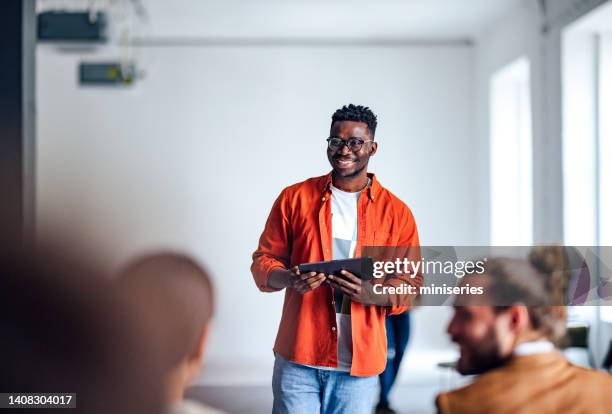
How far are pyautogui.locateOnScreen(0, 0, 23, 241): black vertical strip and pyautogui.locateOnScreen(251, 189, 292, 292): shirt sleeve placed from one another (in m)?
0.59

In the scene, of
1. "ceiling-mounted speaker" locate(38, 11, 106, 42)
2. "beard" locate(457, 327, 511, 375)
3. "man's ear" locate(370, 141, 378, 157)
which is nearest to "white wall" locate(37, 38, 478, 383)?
"man's ear" locate(370, 141, 378, 157)

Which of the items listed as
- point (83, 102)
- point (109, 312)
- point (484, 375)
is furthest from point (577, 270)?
point (83, 102)

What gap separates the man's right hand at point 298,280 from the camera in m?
1.62

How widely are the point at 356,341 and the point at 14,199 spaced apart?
886mm

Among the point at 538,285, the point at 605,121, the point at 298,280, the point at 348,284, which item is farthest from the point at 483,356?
the point at 605,121

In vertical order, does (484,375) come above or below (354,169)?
below

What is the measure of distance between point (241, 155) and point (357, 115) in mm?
390

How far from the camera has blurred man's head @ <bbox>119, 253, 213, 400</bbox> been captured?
1.68 meters

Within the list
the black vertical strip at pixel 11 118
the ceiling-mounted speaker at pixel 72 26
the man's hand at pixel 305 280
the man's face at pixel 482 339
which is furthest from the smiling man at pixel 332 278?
the ceiling-mounted speaker at pixel 72 26

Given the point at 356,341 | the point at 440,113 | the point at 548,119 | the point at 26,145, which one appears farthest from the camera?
the point at 548,119

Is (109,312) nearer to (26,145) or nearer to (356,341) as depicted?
(26,145)

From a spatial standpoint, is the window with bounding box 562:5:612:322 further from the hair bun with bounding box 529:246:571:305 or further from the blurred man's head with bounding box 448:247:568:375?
the blurred man's head with bounding box 448:247:568:375

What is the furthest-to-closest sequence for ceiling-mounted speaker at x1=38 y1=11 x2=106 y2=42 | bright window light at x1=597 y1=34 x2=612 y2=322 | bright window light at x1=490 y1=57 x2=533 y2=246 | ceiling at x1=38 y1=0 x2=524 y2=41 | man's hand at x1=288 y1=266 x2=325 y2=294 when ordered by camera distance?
ceiling-mounted speaker at x1=38 y1=11 x2=106 y2=42, bright window light at x1=597 y1=34 x2=612 y2=322, ceiling at x1=38 y1=0 x2=524 y2=41, bright window light at x1=490 y1=57 x2=533 y2=246, man's hand at x1=288 y1=266 x2=325 y2=294

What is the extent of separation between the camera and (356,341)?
1657 millimetres
